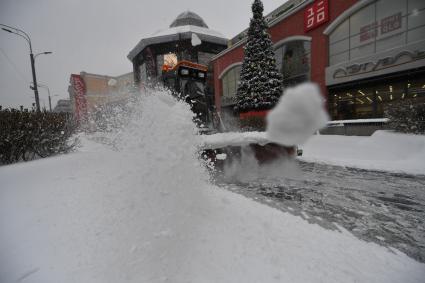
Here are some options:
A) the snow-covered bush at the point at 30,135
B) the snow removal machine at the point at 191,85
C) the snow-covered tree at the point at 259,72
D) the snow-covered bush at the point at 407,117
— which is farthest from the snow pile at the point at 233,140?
the snow-covered tree at the point at 259,72

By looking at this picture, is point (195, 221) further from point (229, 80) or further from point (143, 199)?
point (229, 80)

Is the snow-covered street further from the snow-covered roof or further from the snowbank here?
the snow-covered roof

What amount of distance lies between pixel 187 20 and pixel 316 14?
89.8 ft

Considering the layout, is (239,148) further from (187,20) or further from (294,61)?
(187,20)

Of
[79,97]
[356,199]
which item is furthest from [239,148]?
[79,97]

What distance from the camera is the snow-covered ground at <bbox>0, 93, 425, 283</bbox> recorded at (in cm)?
199

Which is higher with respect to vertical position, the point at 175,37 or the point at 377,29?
the point at 175,37

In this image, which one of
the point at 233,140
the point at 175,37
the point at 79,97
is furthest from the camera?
the point at 175,37

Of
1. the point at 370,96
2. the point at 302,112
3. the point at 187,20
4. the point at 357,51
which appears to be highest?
the point at 187,20

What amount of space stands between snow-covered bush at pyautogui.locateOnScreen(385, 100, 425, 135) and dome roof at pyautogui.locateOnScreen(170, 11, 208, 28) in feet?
116

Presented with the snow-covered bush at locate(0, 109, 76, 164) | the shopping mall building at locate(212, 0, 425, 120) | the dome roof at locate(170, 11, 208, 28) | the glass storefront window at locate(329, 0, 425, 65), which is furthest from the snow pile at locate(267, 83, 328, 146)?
the dome roof at locate(170, 11, 208, 28)

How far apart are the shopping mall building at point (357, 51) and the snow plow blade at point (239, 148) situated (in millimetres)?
10040

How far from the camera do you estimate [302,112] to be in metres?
2.29

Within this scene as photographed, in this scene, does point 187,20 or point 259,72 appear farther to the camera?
point 187,20
